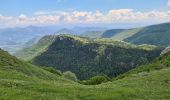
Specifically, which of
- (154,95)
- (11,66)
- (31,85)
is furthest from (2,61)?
(154,95)

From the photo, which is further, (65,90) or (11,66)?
(11,66)

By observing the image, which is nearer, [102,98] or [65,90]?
[102,98]

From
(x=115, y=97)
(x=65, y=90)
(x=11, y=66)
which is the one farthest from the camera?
(x=11, y=66)

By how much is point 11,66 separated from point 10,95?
45930 mm

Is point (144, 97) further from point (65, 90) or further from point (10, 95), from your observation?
point (10, 95)

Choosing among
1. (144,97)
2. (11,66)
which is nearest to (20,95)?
(144,97)

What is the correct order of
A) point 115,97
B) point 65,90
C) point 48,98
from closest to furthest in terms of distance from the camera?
point 48,98, point 115,97, point 65,90

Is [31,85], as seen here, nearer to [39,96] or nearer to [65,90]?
[65,90]

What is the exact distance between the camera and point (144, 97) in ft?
108

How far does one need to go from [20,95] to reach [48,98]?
2423 millimetres

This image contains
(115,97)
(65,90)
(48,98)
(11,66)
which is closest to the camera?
(48,98)

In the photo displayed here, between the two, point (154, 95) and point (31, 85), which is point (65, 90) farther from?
point (154, 95)

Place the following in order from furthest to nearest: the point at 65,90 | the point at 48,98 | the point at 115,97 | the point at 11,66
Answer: the point at 11,66
the point at 65,90
the point at 115,97
the point at 48,98

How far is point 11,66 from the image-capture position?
74062 mm
